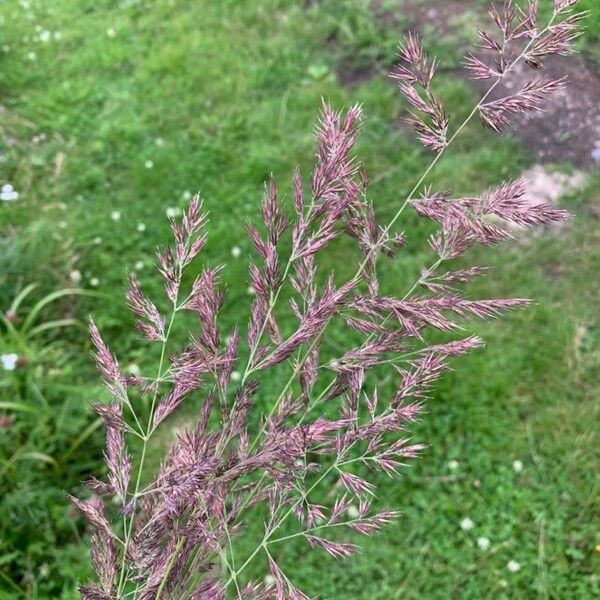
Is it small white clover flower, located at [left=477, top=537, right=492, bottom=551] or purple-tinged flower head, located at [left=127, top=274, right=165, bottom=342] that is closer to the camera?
purple-tinged flower head, located at [left=127, top=274, right=165, bottom=342]

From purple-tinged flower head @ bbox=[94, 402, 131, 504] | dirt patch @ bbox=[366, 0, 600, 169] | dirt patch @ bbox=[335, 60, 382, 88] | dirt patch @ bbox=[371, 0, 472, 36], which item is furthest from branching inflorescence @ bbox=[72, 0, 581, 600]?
dirt patch @ bbox=[371, 0, 472, 36]

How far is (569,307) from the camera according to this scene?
3400 mm

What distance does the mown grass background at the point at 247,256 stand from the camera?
2.84 m

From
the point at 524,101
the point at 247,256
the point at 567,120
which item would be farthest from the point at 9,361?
the point at 567,120

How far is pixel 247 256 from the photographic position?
386 cm

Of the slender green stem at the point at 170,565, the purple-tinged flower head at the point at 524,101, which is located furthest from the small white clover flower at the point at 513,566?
the purple-tinged flower head at the point at 524,101

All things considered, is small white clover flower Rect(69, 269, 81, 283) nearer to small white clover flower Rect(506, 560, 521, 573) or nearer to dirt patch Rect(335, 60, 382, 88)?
dirt patch Rect(335, 60, 382, 88)

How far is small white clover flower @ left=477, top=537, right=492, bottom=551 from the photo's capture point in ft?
9.11

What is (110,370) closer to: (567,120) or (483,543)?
(483,543)

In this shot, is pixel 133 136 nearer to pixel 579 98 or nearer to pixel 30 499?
pixel 30 499

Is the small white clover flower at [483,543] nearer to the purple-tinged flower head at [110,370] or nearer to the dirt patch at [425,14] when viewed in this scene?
the purple-tinged flower head at [110,370]

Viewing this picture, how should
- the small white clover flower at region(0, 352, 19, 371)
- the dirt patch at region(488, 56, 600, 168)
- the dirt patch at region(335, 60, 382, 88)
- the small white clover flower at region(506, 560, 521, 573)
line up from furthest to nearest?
the dirt patch at region(335, 60, 382, 88), the dirt patch at region(488, 56, 600, 168), the small white clover flower at region(0, 352, 19, 371), the small white clover flower at region(506, 560, 521, 573)

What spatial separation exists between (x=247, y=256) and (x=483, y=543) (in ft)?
6.71

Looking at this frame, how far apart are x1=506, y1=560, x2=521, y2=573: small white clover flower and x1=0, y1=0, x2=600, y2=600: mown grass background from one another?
0.02 metres
